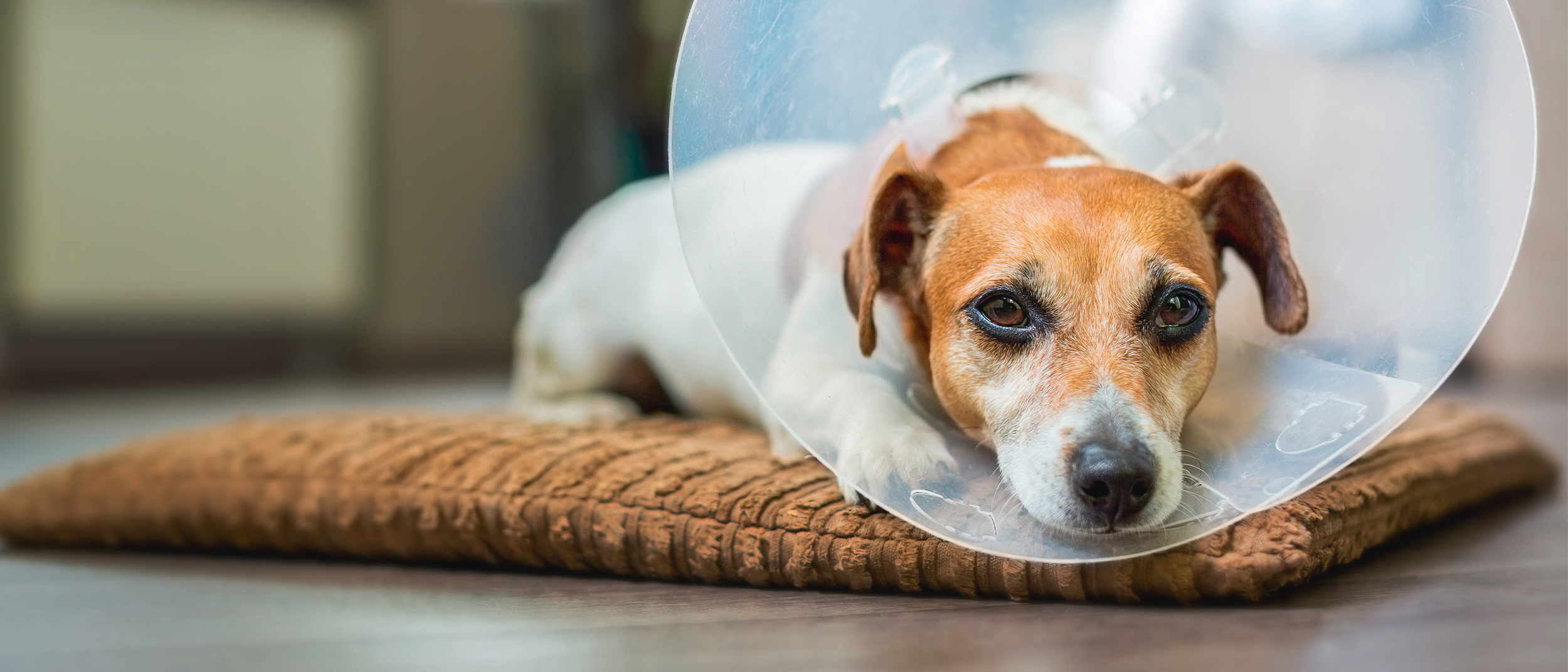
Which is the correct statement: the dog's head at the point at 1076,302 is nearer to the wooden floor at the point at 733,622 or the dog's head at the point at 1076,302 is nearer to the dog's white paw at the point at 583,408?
the wooden floor at the point at 733,622

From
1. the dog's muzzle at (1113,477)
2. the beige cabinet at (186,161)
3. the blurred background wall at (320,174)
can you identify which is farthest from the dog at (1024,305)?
the beige cabinet at (186,161)

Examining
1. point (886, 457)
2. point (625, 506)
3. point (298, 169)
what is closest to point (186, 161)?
point (298, 169)

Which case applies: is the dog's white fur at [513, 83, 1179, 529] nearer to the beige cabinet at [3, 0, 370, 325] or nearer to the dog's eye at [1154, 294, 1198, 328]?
the dog's eye at [1154, 294, 1198, 328]

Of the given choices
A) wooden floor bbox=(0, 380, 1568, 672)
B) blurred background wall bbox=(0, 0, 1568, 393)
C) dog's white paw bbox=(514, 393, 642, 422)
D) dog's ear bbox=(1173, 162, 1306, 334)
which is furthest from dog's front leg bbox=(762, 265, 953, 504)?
blurred background wall bbox=(0, 0, 1568, 393)

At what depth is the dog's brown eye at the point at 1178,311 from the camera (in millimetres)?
1159

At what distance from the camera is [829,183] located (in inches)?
57.0

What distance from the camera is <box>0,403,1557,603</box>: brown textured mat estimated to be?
3.78 ft

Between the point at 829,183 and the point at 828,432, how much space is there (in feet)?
1.13

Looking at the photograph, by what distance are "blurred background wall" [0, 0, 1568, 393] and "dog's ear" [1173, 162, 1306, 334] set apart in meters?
3.19

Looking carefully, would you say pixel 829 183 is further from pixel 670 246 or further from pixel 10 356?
pixel 10 356

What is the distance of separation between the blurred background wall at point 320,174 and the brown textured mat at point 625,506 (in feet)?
10.2

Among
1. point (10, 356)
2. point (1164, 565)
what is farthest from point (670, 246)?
point (10, 356)

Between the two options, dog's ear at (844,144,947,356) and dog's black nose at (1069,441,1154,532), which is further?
dog's ear at (844,144,947,356)

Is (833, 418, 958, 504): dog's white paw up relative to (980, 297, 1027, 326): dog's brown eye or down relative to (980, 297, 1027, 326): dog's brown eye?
down
